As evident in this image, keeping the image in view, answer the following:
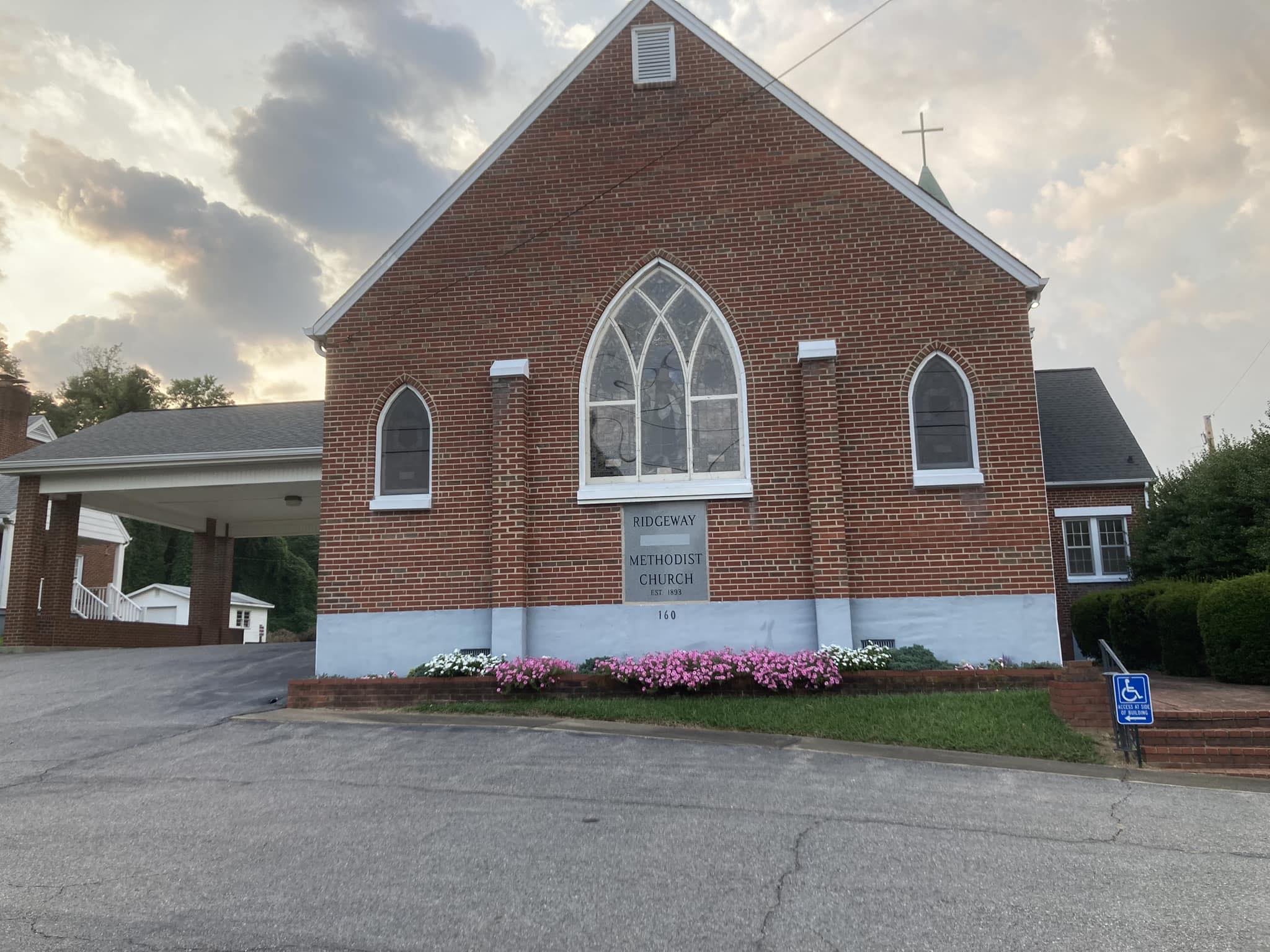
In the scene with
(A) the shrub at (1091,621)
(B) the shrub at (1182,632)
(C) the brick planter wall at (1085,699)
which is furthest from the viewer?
(A) the shrub at (1091,621)

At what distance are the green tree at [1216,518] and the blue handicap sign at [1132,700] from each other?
778 centimetres

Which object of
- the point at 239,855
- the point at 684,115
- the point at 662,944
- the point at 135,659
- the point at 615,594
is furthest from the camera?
the point at 135,659

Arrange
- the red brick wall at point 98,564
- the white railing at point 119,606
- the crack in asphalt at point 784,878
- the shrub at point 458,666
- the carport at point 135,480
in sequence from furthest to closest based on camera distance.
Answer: the red brick wall at point 98,564, the white railing at point 119,606, the carport at point 135,480, the shrub at point 458,666, the crack in asphalt at point 784,878

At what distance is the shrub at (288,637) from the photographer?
2530 cm

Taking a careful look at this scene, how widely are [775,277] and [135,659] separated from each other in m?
12.5

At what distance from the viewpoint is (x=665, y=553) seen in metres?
12.2

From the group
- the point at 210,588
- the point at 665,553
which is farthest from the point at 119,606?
the point at 665,553

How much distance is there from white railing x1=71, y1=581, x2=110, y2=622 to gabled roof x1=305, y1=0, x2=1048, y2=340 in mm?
14608

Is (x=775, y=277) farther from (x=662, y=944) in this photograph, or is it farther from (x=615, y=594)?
(x=662, y=944)

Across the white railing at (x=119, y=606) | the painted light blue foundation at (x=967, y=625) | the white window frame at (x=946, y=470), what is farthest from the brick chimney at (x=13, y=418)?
the white window frame at (x=946, y=470)

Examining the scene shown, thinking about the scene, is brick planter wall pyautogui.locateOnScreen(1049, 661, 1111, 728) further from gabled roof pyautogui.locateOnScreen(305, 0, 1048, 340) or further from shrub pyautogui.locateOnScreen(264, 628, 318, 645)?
shrub pyautogui.locateOnScreen(264, 628, 318, 645)

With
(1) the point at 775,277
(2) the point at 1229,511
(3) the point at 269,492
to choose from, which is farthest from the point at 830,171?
(3) the point at 269,492

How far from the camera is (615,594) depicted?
12.2m

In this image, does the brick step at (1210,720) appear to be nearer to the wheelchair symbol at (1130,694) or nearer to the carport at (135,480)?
the wheelchair symbol at (1130,694)
